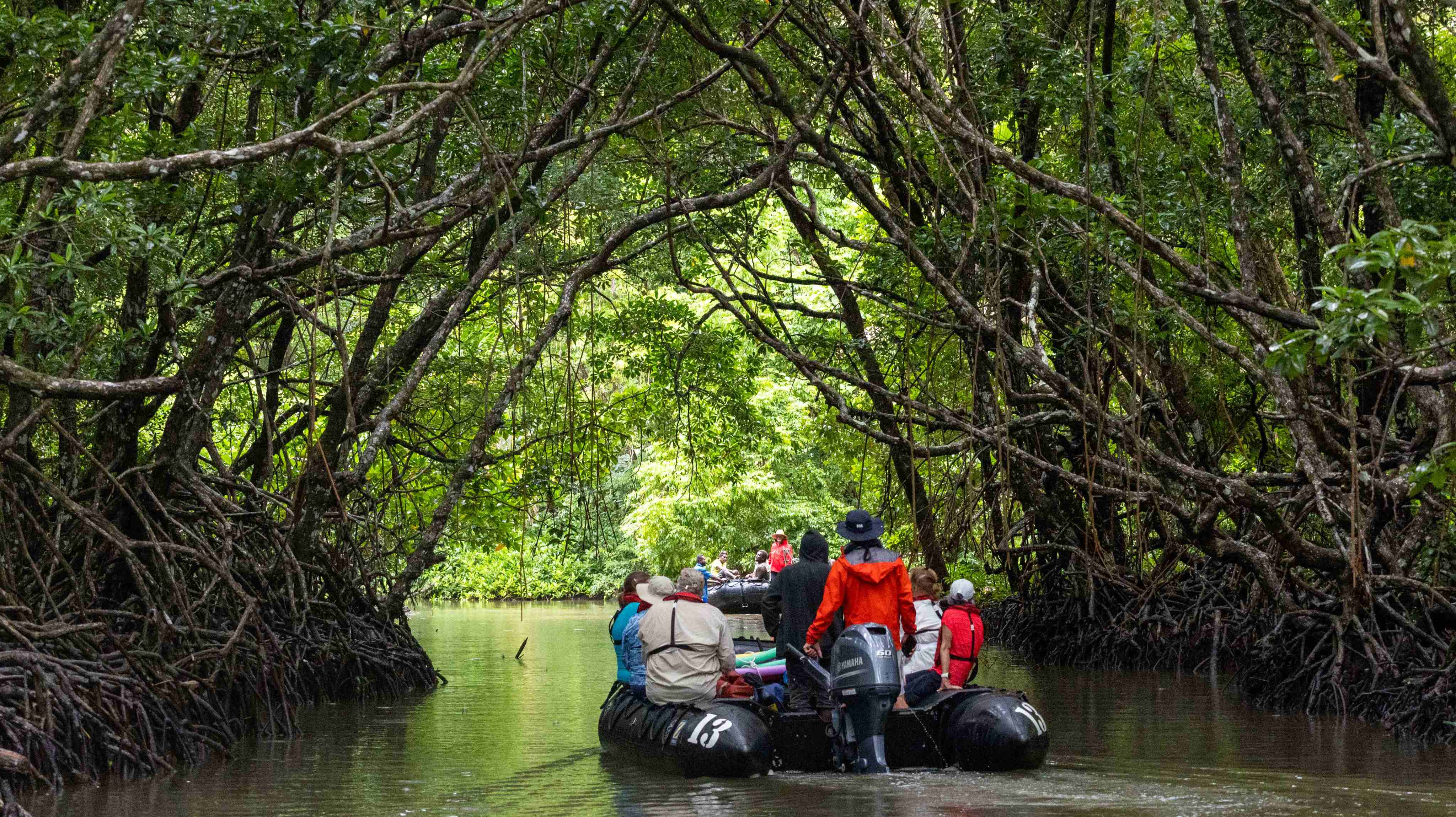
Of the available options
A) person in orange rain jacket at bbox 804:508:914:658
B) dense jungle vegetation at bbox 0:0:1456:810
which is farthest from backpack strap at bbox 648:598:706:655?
dense jungle vegetation at bbox 0:0:1456:810

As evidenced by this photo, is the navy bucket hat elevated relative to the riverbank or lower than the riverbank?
elevated

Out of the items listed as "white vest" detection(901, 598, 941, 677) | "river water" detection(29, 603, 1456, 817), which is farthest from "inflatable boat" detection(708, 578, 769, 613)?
"white vest" detection(901, 598, 941, 677)

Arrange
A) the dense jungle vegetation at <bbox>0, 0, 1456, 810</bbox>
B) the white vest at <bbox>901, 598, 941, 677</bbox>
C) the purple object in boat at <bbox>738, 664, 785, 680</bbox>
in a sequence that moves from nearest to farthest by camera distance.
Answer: the dense jungle vegetation at <bbox>0, 0, 1456, 810</bbox> < the white vest at <bbox>901, 598, 941, 677</bbox> < the purple object in boat at <bbox>738, 664, 785, 680</bbox>

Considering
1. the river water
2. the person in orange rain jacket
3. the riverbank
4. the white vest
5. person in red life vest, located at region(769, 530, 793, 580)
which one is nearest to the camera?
the river water

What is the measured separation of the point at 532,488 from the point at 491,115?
5927 mm

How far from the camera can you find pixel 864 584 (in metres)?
9.40

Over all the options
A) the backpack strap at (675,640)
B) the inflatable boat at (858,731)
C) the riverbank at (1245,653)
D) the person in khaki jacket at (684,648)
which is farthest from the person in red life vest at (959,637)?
the riverbank at (1245,653)

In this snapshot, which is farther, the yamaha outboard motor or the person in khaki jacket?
the person in khaki jacket

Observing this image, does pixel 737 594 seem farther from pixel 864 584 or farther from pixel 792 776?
pixel 864 584

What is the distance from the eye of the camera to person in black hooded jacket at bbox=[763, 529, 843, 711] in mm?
9922

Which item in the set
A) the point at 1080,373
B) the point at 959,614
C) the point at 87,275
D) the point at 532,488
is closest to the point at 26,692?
the point at 87,275

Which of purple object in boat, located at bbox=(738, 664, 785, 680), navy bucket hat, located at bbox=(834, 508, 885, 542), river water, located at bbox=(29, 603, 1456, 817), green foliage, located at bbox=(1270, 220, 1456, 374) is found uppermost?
green foliage, located at bbox=(1270, 220, 1456, 374)

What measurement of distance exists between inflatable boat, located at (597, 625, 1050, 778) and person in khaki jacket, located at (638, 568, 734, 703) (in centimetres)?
14

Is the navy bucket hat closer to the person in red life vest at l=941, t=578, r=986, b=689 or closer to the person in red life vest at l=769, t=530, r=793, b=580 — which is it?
the person in red life vest at l=941, t=578, r=986, b=689
